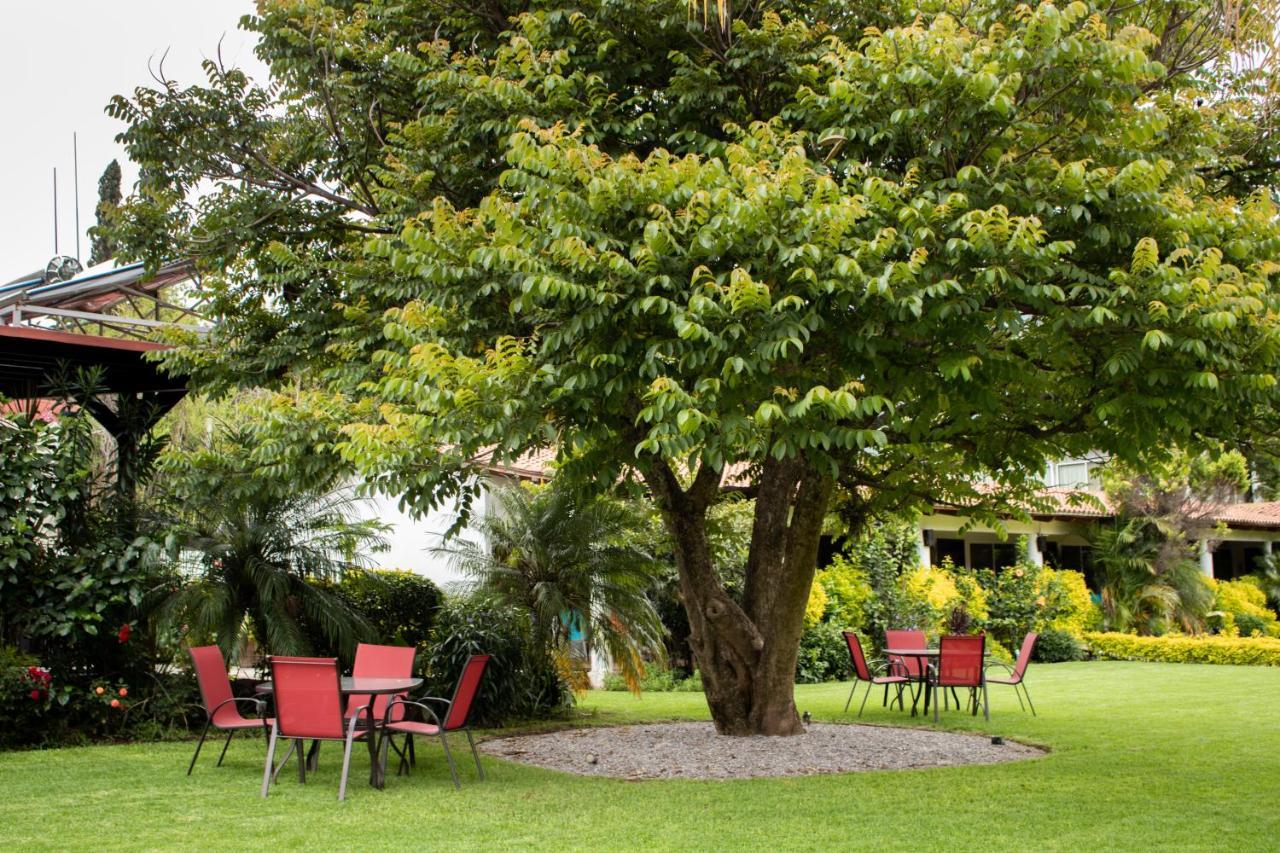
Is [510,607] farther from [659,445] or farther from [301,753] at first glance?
[659,445]

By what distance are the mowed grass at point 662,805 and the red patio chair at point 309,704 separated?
0.45 meters

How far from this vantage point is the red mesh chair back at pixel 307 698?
856cm

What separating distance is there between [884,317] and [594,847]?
3916mm

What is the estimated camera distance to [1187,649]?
25203 millimetres

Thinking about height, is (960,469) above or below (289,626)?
above

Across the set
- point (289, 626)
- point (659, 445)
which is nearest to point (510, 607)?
point (289, 626)

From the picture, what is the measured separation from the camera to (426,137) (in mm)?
10266

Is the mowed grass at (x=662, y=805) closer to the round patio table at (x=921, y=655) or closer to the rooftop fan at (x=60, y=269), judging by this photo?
the round patio table at (x=921, y=655)

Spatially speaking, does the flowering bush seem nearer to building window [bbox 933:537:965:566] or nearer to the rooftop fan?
the rooftop fan

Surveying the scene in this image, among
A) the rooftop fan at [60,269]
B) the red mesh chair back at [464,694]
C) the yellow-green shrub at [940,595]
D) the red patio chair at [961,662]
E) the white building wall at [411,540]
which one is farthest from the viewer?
the yellow-green shrub at [940,595]

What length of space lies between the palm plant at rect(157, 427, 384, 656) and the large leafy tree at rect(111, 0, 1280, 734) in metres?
2.02

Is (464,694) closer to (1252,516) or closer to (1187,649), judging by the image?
(1187,649)

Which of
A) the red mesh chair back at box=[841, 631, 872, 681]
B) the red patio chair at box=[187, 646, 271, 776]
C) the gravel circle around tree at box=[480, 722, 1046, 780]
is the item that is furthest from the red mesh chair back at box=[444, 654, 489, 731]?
the red mesh chair back at box=[841, 631, 872, 681]

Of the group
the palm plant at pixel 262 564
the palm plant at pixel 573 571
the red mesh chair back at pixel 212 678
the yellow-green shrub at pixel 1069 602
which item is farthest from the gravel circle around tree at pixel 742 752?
the yellow-green shrub at pixel 1069 602
